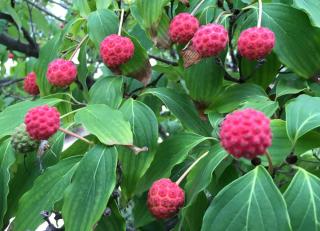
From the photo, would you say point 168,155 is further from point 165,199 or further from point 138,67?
point 138,67

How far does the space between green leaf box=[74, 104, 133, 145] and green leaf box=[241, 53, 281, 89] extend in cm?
36

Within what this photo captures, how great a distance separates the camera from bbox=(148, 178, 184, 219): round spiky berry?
0.92 metres

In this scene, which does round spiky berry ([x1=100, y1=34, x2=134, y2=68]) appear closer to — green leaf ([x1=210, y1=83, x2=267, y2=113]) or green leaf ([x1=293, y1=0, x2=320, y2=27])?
green leaf ([x1=210, y1=83, x2=267, y2=113])

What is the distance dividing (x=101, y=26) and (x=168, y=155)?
0.40 m

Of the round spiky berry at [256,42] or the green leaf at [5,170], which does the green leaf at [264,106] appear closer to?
the round spiky berry at [256,42]

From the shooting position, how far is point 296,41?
1.11 m

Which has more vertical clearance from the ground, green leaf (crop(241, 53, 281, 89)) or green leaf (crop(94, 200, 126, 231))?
green leaf (crop(241, 53, 281, 89))

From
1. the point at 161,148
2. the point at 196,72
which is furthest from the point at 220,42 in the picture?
the point at 161,148

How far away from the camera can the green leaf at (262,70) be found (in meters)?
1.18

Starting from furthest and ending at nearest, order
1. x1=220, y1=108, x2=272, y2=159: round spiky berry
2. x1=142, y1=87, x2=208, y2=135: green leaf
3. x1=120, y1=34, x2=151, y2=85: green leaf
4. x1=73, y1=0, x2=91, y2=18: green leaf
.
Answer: x1=73, y1=0, x2=91, y2=18: green leaf
x1=120, y1=34, x2=151, y2=85: green leaf
x1=142, y1=87, x2=208, y2=135: green leaf
x1=220, y1=108, x2=272, y2=159: round spiky berry

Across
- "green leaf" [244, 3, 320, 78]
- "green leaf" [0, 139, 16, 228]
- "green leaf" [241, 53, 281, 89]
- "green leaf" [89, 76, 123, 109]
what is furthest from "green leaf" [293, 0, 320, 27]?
"green leaf" [0, 139, 16, 228]

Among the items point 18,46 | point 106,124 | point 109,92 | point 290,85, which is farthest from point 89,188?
point 18,46

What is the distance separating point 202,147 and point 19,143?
425mm

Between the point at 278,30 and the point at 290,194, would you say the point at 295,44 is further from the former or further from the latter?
the point at 290,194
